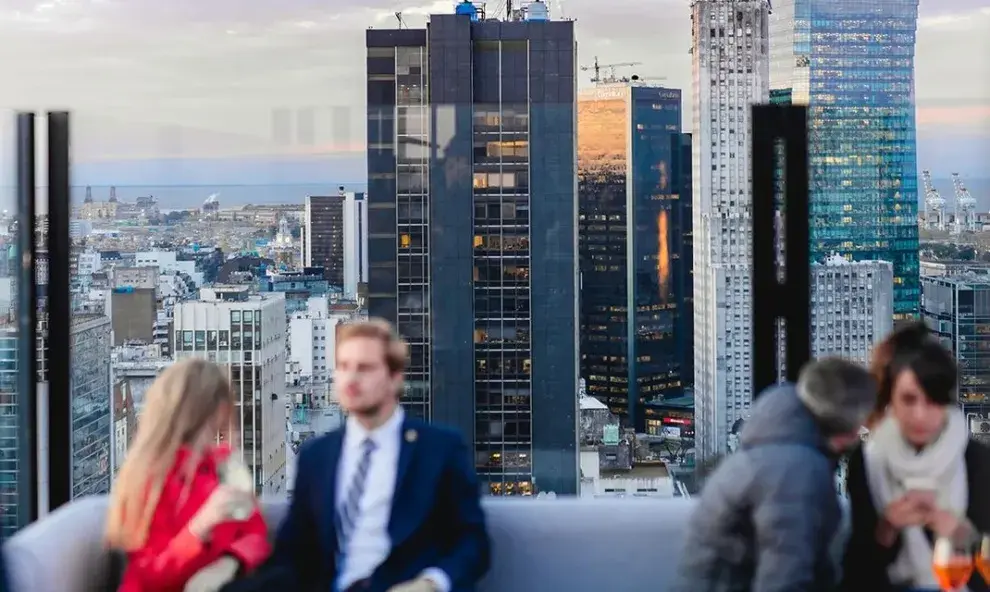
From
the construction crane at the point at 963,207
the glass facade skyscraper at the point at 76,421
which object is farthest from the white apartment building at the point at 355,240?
the construction crane at the point at 963,207

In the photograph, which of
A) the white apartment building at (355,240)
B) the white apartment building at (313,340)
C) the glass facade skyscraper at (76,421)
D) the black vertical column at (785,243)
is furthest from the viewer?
the white apartment building at (355,240)

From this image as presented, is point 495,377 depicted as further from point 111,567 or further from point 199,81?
point 111,567

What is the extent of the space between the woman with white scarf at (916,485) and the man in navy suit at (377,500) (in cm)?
74

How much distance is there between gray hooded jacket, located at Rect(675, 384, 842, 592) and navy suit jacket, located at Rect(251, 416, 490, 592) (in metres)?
0.42

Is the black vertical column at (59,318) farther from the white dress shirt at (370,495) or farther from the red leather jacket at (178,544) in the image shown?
the white dress shirt at (370,495)

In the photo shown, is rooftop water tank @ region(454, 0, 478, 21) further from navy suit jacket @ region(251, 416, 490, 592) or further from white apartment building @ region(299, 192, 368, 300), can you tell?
navy suit jacket @ region(251, 416, 490, 592)

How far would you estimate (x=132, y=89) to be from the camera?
4461 millimetres

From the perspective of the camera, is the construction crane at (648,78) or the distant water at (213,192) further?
the construction crane at (648,78)

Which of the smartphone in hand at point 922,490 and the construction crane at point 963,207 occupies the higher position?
the construction crane at point 963,207

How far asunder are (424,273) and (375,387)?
2.85 meters

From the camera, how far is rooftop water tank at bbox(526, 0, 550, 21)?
28.6ft

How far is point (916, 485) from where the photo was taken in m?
2.07

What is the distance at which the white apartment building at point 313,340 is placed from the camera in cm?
342

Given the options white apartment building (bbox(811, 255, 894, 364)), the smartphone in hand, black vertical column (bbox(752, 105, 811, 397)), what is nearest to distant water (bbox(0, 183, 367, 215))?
black vertical column (bbox(752, 105, 811, 397))
